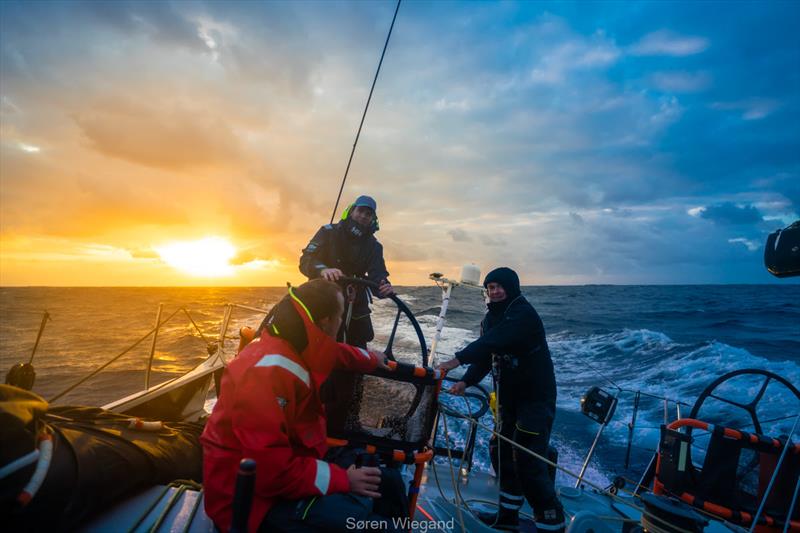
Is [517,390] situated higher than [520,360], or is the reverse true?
[520,360]

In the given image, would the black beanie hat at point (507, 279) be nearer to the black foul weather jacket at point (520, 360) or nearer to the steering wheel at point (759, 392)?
the black foul weather jacket at point (520, 360)

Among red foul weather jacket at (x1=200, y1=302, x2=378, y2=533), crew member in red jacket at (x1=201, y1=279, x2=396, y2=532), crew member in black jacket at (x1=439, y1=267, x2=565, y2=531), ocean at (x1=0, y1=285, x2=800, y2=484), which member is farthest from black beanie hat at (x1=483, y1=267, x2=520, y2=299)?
red foul weather jacket at (x1=200, y1=302, x2=378, y2=533)

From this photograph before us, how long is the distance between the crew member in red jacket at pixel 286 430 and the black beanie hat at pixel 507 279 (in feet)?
6.11

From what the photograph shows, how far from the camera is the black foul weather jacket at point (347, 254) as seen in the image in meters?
3.44

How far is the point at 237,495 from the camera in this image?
109 cm

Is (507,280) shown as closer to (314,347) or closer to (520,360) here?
(520,360)

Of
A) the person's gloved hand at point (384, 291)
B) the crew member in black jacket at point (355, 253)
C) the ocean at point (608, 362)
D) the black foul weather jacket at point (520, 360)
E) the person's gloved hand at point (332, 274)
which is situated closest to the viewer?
the person's gloved hand at point (332, 274)

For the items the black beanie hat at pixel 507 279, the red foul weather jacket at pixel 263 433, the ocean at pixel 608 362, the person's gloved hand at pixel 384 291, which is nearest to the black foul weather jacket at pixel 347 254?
the person's gloved hand at pixel 384 291

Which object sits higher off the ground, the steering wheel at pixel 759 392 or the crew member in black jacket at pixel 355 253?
the crew member in black jacket at pixel 355 253

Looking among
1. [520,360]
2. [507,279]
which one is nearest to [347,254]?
[507,279]

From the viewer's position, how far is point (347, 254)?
138 inches

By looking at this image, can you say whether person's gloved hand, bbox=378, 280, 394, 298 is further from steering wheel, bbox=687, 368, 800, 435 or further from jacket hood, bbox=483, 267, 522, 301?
steering wheel, bbox=687, 368, 800, 435

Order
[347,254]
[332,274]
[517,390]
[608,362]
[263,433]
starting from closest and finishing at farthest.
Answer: [263,433] → [332,274] → [517,390] → [347,254] → [608,362]

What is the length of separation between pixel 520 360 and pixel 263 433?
2196 millimetres
